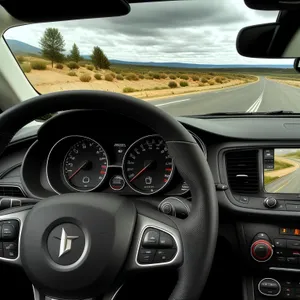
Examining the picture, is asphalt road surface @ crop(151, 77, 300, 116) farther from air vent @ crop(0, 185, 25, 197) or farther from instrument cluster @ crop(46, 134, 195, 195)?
air vent @ crop(0, 185, 25, 197)

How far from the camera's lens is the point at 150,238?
2012 millimetres

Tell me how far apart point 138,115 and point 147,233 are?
0.48m

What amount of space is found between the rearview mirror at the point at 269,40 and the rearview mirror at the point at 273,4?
3.9 inches

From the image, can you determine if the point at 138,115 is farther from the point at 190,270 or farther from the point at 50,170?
the point at 50,170

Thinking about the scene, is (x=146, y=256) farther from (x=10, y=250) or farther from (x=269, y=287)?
(x=269, y=287)

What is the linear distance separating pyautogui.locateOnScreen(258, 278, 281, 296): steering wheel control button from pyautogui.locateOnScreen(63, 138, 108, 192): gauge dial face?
1.17 metres

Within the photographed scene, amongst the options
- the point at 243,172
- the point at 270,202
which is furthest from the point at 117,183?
the point at 270,202

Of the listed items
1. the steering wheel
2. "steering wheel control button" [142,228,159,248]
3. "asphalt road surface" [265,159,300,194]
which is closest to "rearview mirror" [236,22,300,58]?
"asphalt road surface" [265,159,300,194]

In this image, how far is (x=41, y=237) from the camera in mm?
2021

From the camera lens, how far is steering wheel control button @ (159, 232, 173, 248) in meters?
2.00

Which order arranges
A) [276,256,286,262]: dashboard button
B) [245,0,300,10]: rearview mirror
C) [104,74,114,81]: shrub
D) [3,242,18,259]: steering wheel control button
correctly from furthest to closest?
1. [104,74,114,81]: shrub
2. [276,256,286,262]: dashboard button
3. [245,0,300,10]: rearview mirror
4. [3,242,18,259]: steering wheel control button

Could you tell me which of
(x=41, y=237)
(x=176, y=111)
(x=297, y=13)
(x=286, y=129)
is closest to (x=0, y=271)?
(x=41, y=237)

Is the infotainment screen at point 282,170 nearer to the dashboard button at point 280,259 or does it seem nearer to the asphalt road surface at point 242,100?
the dashboard button at point 280,259

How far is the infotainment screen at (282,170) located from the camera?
2.96 meters
